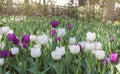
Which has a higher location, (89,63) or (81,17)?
(89,63)

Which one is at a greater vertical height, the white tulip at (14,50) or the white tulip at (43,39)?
the white tulip at (43,39)

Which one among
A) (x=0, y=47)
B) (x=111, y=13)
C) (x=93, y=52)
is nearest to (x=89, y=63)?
(x=93, y=52)

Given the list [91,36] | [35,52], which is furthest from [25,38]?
[91,36]

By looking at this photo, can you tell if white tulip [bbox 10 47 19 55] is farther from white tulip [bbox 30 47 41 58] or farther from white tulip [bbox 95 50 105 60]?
white tulip [bbox 95 50 105 60]

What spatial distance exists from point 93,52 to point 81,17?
51.4ft

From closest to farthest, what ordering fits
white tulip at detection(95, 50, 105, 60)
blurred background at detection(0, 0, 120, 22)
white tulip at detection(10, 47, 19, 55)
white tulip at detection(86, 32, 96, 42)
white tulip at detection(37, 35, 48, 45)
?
white tulip at detection(95, 50, 105, 60)
white tulip at detection(10, 47, 19, 55)
white tulip at detection(37, 35, 48, 45)
white tulip at detection(86, 32, 96, 42)
blurred background at detection(0, 0, 120, 22)

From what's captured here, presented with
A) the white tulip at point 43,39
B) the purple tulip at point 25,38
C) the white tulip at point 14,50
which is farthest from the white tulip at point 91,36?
the white tulip at point 14,50

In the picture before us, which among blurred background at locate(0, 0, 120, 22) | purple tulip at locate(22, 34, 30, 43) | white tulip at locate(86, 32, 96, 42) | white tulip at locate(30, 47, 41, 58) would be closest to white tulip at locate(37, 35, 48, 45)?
purple tulip at locate(22, 34, 30, 43)

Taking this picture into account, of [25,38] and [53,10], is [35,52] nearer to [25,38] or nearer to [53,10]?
[25,38]

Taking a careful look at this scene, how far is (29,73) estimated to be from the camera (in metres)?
2.01

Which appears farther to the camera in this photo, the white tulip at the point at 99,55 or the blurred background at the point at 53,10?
the blurred background at the point at 53,10

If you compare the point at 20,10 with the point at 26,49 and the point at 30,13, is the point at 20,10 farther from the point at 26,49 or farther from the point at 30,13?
the point at 26,49

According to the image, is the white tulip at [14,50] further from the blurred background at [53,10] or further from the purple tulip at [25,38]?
the blurred background at [53,10]

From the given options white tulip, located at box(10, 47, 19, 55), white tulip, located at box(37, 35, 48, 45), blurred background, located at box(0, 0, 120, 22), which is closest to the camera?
white tulip, located at box(10, 47, 19, 55)
